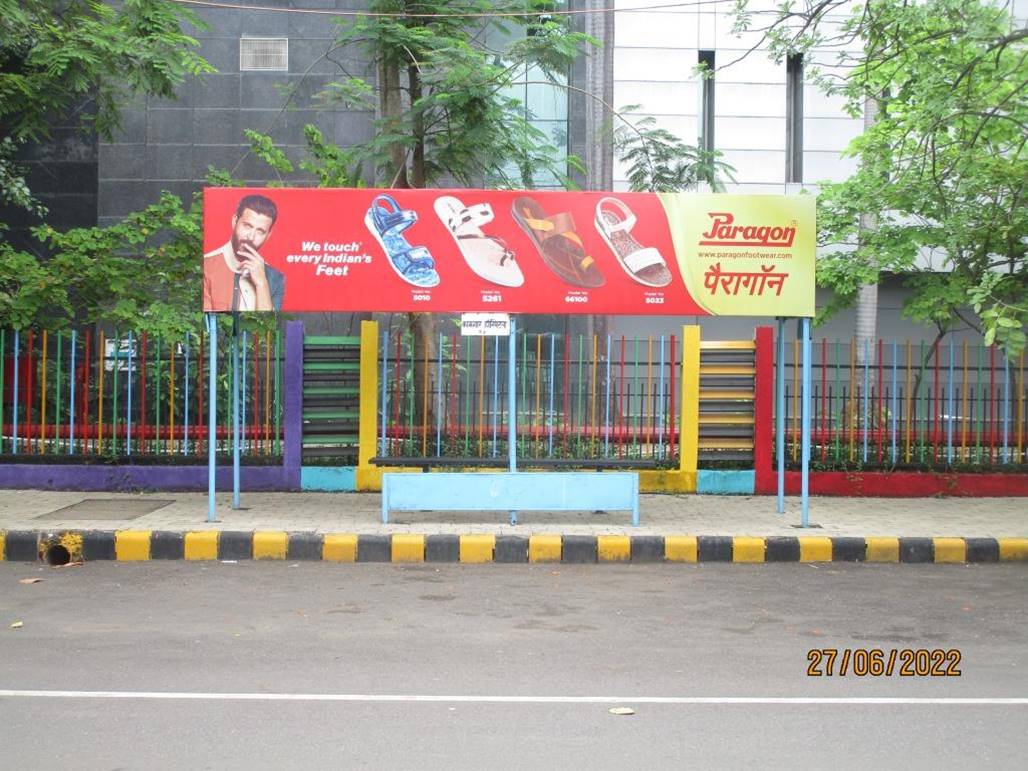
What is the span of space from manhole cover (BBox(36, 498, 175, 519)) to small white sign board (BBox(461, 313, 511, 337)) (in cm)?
367

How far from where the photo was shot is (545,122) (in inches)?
774

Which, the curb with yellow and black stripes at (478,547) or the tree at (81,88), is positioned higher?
the tree at (81,88)

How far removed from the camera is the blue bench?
9.86 m

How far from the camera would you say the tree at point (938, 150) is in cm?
941

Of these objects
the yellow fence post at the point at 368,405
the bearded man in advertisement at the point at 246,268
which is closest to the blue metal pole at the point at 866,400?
the yellow fence post at the point at 368,405

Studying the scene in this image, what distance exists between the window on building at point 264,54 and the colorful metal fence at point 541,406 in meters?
9.25

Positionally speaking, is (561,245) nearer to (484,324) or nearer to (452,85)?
(484,324)

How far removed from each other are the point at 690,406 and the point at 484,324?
3190 millimetres

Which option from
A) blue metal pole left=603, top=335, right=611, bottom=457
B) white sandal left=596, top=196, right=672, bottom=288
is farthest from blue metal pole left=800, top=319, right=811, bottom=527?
blue metal pole left=603, top=335, right=611, bottom=457

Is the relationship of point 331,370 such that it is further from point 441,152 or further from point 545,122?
point 545,122

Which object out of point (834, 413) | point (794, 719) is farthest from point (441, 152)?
point (794, 719)

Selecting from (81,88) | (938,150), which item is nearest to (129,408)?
(81,88)

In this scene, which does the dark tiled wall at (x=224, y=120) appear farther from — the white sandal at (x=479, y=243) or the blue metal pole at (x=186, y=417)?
the white sandal at (x=479, y=243)

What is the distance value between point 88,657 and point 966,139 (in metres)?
9.57
